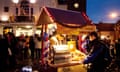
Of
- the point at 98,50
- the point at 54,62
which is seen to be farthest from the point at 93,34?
the point at 54,62

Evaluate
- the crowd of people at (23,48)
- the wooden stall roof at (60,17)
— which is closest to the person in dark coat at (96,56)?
the wooden stall roof at (60,17)

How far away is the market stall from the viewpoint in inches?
370

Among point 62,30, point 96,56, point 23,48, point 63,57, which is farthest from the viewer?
point 23,48

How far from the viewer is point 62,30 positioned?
30.8 feet

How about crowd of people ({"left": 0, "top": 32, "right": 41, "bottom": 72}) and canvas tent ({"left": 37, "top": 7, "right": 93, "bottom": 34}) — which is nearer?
canvas tent ({"left": 37, "top": 7, "right": 93, "bottom": 34})

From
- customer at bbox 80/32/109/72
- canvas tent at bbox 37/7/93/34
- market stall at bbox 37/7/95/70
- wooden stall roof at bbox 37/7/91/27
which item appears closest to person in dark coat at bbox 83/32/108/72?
customer at bbox 80/32/109/72

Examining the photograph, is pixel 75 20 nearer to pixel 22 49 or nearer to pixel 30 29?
Result: pixel 22 49

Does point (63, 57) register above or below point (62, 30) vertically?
below

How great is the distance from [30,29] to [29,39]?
1975 cm

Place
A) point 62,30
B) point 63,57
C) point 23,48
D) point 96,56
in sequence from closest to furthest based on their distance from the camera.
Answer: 1. point 96,56
2. point 62,30
3. point 63,57
4. point 23,48

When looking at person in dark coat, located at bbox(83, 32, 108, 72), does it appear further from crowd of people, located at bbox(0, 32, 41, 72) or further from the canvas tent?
crowd of people, located at bbox(0, 32, 41, 72)

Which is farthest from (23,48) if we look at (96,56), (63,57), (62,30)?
(96,56)

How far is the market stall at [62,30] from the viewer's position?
9398mm

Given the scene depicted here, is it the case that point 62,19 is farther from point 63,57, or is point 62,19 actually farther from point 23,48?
point 23,48
